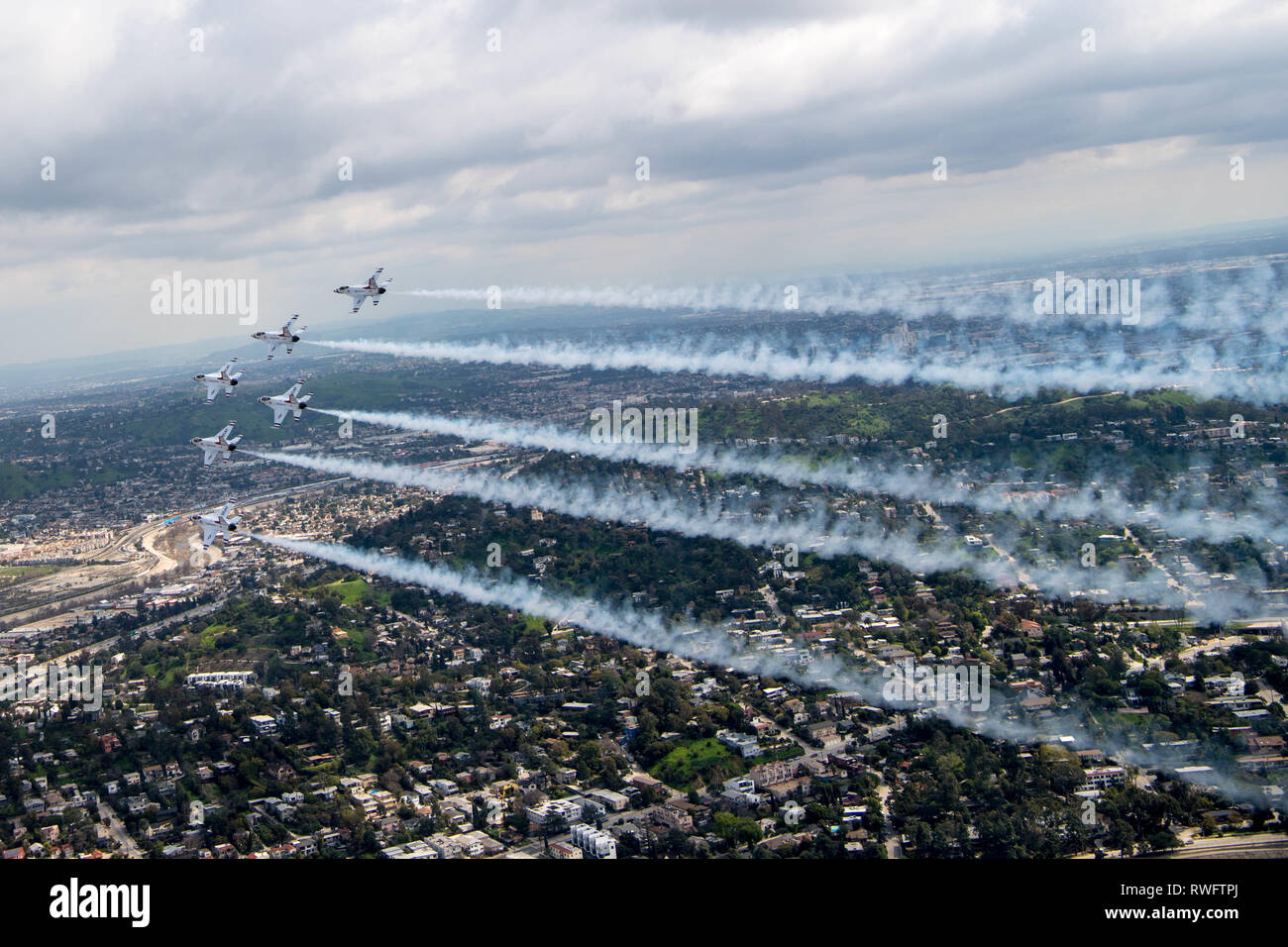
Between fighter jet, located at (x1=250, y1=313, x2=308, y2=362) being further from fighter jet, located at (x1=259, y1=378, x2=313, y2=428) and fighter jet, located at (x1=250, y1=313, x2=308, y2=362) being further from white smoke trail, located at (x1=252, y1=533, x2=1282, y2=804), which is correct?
white smoke trail, located at (x1=252, y1=533, x2=1282, y2=804)

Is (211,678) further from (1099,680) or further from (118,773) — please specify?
(1099,680)

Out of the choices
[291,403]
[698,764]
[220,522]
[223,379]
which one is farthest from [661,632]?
[223,379]

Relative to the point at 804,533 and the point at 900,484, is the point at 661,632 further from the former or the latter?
the point at 900,484

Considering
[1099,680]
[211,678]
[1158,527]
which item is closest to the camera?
[1099,680]

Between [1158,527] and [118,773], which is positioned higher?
[1158,527]

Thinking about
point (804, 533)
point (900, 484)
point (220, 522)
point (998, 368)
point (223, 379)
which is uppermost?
point (998, 368)
